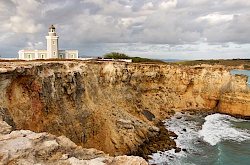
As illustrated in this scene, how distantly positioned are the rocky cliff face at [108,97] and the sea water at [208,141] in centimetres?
272

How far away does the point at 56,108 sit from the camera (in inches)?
813

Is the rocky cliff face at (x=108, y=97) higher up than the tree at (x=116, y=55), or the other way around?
the tree at (x=116, y=55)

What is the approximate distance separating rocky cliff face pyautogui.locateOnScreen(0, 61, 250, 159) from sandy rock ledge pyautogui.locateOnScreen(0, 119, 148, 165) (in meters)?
7.23

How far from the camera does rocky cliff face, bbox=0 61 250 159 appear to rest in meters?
18.6

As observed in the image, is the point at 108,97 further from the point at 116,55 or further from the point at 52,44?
the point at 116,55

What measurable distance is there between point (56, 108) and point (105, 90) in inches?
388

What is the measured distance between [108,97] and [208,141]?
13.1 metres

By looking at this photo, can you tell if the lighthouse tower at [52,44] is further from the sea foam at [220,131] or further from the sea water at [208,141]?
the sea foam at [220,131]

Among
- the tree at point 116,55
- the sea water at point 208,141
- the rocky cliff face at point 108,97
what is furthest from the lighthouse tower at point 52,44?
the sea water at point 208,141

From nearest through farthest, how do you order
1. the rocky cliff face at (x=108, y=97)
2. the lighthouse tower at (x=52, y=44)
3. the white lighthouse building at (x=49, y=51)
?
the rocky cliff face at (x=108, y=97) → the white lighthouse building at (x=49, y=51) → the lighthouse tower at (x=52, y=44)

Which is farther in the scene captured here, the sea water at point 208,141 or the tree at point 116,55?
the tree at point 116,55

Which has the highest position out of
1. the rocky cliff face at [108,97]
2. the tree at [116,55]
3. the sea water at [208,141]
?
the tree at [116,55]

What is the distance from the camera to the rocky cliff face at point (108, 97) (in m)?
18.6

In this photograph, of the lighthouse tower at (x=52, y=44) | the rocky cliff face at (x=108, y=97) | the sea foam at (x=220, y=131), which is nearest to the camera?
the rocky cliff face at (x=108, y=97)
